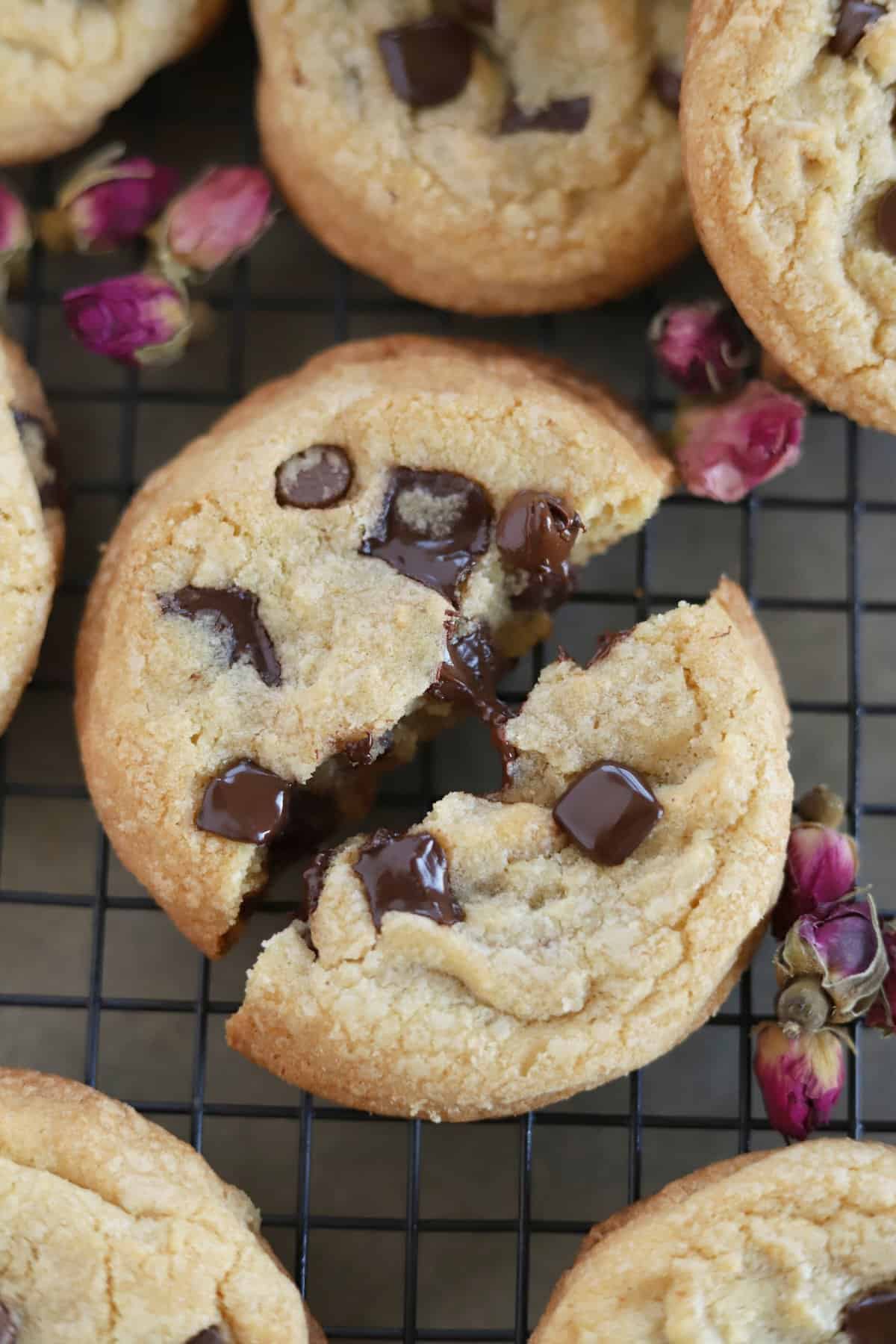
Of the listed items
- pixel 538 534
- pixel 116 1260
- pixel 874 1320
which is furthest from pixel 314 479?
pixel 874 1320

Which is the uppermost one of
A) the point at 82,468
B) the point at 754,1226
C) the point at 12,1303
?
the point at 82,468

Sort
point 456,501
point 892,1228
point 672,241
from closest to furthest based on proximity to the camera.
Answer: point 892,1228 < point 456,501 < point 672,241

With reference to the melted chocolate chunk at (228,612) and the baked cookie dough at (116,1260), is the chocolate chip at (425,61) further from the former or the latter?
the baked cookie dough at (116,1260)

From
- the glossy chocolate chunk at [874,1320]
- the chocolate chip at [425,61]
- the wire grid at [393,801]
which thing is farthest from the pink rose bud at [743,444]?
the glossy chocolate chunk at [874,1320]

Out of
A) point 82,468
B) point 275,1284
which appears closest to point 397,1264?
point 275,1284

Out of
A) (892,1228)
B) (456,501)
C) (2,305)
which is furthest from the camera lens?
(2,305)

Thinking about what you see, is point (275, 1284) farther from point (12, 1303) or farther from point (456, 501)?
point (456, 501)

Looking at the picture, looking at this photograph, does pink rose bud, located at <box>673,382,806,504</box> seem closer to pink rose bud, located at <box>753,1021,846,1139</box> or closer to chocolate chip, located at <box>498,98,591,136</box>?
chocolate chip, located at <box>498,98,591,136</box>

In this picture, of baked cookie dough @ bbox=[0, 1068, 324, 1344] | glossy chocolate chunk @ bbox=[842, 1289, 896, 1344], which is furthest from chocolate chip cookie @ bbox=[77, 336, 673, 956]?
glossy chocolate chunk @ bbox=[842, 1289, 896, 1344]
